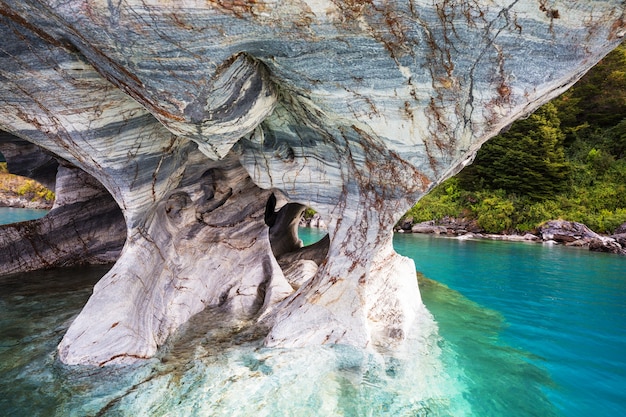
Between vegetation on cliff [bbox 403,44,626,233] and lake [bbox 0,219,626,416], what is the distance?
60.3ft

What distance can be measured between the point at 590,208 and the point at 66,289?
95.4 ft

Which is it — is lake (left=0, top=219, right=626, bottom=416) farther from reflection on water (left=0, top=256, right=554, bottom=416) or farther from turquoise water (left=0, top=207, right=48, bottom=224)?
turquoise water (left=0, top=207, right=48, bottom=224)

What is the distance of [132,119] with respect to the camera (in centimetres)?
536

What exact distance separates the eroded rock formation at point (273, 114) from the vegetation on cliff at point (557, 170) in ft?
71.9

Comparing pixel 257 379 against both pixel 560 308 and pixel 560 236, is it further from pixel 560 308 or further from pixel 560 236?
pixel 560 236

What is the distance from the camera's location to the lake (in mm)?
3879

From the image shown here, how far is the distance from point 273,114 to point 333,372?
406 centimetres

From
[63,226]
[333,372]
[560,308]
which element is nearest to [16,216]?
[63,226]

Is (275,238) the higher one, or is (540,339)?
(275,238)

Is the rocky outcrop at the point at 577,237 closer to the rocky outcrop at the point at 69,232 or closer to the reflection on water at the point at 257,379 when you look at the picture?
the reflection on water at the point at 257,379

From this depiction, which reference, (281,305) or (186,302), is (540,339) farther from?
(186,302)

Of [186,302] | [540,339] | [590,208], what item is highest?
[590,208]

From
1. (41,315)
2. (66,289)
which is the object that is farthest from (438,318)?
(66,289)

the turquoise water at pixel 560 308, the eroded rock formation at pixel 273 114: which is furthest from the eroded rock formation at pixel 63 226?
the turquoise water at pixel 560 308
